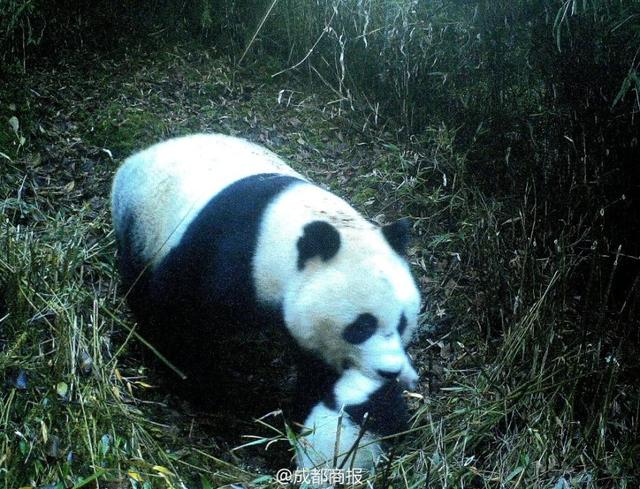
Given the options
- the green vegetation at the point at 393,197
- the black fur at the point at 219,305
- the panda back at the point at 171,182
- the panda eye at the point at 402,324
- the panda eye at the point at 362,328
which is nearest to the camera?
the green vegetation at the point at 393,197

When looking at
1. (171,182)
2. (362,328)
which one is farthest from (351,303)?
(171,182)

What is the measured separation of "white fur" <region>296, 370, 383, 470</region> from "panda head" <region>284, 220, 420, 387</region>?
0.20ft

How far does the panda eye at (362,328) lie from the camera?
2.73 metres

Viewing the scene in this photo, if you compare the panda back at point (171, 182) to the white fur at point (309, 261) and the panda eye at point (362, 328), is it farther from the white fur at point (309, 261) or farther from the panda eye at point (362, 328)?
the panda eye at point (362, 328)

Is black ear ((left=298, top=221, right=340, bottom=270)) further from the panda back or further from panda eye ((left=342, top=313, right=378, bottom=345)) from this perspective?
the panda back

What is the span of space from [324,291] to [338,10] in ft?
9.07

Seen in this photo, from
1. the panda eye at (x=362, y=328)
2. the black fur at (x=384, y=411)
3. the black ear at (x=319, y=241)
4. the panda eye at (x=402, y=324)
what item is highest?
the black ear at (x=319, y=241)

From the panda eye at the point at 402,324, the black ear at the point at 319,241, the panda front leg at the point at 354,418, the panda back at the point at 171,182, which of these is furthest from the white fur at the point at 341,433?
the panda back at the point at 171,182

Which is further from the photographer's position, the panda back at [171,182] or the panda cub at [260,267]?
the panda back at [171,182]

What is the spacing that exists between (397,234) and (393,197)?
1415 millimetres

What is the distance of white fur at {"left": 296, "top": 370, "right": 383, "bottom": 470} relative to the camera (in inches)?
103

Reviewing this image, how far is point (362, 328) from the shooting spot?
274cm

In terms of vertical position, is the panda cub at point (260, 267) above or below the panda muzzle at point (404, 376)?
above

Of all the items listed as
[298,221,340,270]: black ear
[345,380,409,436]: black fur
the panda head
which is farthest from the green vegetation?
[298,221,340,270]: black ear
